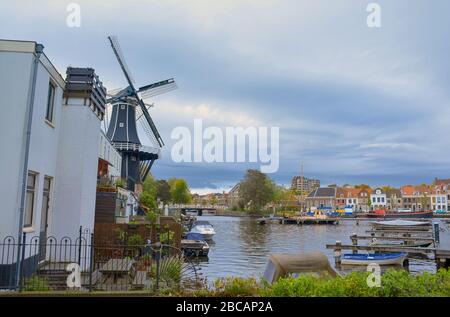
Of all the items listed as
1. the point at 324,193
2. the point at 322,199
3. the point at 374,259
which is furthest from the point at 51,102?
the point at 324,193

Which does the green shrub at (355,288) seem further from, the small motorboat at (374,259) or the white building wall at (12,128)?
the small motorboat at (374,259)

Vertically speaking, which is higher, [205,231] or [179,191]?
[179,191]

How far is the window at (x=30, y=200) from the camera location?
1057 centimetres

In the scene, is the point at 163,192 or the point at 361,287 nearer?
the point at 361,287

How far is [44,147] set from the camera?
11344 mm

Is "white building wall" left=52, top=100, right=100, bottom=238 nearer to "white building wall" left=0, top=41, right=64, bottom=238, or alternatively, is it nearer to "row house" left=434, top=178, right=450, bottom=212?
"white building wall" left=0, top=41, right=64, bottom=238

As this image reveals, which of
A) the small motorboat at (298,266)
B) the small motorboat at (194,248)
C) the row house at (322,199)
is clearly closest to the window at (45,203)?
the small motorboat at (298,266)

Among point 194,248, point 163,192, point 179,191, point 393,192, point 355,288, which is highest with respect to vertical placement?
point 393,192

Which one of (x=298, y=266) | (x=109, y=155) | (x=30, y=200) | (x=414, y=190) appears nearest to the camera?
(x=298, y=266)

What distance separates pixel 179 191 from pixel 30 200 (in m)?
86.5

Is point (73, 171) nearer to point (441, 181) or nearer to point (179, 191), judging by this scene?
point (179, 191)

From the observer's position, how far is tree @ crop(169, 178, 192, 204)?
96.4 meters

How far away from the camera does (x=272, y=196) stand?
101438mm
